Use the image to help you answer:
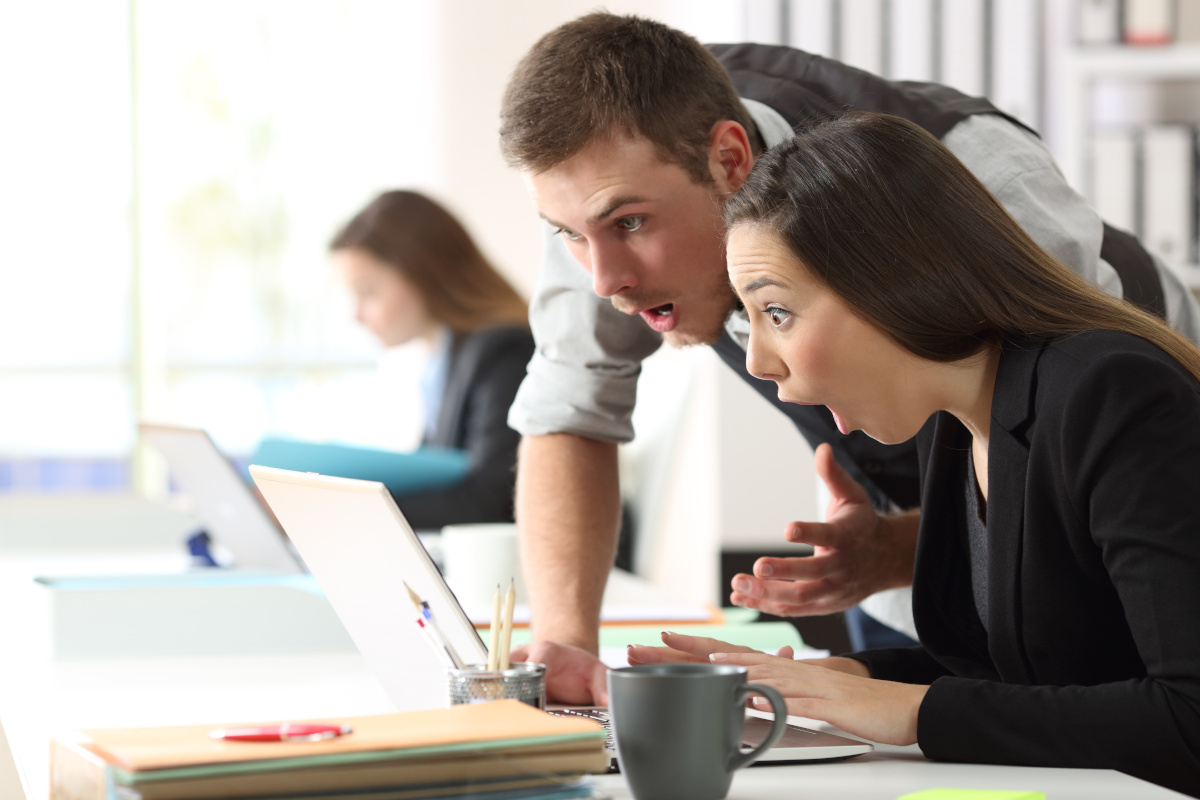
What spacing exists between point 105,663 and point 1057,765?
940 mm

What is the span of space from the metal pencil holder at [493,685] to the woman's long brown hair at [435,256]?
223 cm

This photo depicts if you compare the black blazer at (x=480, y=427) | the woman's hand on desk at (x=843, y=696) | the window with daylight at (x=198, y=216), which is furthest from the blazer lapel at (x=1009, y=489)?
the window with daylight at (x=198, y=216)

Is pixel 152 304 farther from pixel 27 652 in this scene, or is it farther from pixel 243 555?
pixel 27 652

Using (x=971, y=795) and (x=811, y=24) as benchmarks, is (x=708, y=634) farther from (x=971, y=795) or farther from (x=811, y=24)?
(x=811, y=24)

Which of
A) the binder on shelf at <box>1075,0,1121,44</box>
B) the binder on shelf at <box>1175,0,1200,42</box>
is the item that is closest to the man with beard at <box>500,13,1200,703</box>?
the binder on shelf at <box>1075,0,1121,44</box>

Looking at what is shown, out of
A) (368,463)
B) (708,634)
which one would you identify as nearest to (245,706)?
(708,634)

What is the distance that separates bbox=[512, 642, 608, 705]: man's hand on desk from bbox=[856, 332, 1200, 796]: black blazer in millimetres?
308

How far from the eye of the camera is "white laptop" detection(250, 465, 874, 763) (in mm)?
796

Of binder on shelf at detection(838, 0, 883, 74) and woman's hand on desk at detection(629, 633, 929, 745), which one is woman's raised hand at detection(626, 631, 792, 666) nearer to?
woman's hand on desk at detection(629, 633, 929, 745)

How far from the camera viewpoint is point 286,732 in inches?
24.7

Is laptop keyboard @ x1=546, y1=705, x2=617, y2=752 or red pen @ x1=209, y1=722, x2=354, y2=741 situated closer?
red pen @ x1=209, y1=722, x2=354, y2=741

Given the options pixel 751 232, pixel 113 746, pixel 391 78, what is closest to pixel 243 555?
pixel 751 232

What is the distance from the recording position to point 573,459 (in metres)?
1.51

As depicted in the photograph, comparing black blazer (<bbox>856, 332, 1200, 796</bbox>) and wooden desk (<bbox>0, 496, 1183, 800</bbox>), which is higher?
black blazer (<bbox>856, 332, 1200, 796</bbox>)
